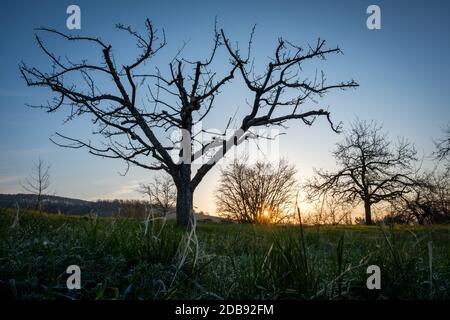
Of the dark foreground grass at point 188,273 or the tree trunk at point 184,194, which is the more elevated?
the tree trunk at point 184,194

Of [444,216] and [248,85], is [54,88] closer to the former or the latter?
[248,85]

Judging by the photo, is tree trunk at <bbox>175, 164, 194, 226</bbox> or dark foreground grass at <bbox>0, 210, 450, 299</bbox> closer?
dark foreground grass at <bbox>0, 210, 450, 299</bbox>

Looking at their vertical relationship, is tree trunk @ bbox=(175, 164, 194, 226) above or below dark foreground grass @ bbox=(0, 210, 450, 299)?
above

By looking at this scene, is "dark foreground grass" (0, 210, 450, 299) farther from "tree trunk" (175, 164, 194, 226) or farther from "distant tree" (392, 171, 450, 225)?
"distant tree" (392, 171, 450, 225)

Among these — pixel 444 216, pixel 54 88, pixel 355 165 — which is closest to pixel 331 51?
pixel 54 88

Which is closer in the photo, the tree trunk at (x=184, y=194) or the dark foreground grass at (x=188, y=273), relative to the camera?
the dark foreground grass at (x=188, y=273)

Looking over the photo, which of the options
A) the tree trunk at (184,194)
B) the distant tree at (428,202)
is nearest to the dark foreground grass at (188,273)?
the tree trunk at (184,194)

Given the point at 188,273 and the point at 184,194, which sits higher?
the point at 184,194

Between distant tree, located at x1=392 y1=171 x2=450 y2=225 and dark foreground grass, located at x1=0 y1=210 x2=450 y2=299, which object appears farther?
distant tree, located at x1=392 y1=171 x2=450 y2=225

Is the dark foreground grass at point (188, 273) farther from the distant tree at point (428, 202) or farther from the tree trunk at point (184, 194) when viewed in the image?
the distant tree at point (428, 202)

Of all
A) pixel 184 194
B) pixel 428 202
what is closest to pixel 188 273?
pixel 184 194

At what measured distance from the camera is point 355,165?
34562 millimetres

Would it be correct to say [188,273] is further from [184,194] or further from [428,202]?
[428,202]

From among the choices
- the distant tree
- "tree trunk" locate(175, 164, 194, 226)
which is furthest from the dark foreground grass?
the distant tree
